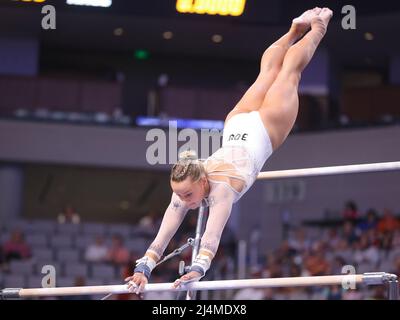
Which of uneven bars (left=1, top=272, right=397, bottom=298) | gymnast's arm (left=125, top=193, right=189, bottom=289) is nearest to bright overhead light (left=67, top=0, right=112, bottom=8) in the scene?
gymnast's arm (left=125, top=193, right=189, bottom=289)

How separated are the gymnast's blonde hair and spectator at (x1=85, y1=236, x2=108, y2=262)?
6.44 metres

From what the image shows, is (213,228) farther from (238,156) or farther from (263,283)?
(238,156)

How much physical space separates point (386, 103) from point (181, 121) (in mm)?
3034

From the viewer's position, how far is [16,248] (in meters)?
11.0

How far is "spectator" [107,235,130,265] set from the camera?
35.5ft

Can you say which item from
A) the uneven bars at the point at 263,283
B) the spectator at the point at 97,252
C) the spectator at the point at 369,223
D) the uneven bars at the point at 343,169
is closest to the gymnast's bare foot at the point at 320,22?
the uneven bars at the point at 343,169

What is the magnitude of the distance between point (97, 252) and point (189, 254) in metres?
1.26

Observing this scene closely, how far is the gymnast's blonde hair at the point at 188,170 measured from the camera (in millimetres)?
4613

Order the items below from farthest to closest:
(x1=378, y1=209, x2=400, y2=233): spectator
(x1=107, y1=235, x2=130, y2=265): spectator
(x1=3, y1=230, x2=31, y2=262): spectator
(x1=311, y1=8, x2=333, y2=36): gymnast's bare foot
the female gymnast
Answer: (x1=3, y1=230, x2=31, y2=262): spectator
(x1=107, y1=235, x2=130, y2=265): spectator
(x1=378, y1=209, x2=400, y2=233): spectator
(x1=311, y1=8, x2=333, y2=36): gymnast's bare foot
the female gymnast

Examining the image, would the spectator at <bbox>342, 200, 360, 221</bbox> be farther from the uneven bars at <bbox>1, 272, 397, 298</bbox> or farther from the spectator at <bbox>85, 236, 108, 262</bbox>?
the uneven bars at <bbox>1, 272, 397, 298</bbox>

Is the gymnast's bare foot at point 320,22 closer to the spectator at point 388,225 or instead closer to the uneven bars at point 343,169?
the uneven bars at point 343,169

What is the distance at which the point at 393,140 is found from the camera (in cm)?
1237
